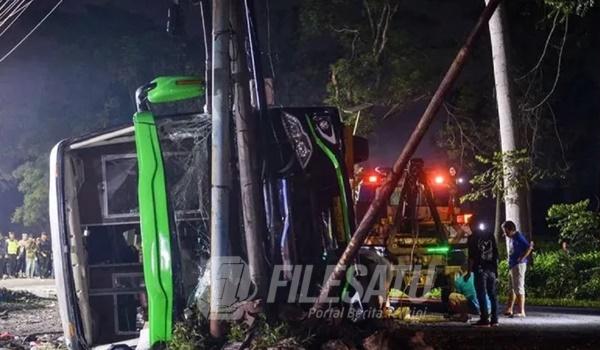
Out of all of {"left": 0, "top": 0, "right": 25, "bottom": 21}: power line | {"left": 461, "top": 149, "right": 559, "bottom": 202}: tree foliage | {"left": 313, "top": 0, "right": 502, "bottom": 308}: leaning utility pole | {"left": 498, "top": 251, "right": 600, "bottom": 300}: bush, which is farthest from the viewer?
{"left": 498, "top": 251, "right": 600, "bottom": 300}: bush

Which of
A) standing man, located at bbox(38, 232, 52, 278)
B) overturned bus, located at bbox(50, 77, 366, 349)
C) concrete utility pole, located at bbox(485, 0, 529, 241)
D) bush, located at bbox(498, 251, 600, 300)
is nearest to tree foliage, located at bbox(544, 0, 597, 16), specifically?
overturned bus, located at bbox(50, 77, 366, 349)

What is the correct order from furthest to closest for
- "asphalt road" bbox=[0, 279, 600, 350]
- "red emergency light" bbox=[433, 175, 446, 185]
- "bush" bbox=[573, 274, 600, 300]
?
"bush" bbox=[573, 274, 600, 300] → "red emergency light" bbox=[433, 175, 446, 185] → "asphalt road" bbox=[0, 279, 600, 350]

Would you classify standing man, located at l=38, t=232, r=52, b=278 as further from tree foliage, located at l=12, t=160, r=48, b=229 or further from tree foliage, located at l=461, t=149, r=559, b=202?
tree foliage, located at l=461, t=149, r=559, b=202

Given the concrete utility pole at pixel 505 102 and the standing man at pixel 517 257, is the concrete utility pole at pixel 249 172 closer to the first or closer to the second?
the standing man at pixel 517 257

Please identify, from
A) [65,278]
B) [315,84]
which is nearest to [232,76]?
[65,278]

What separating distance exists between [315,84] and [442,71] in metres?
6.33

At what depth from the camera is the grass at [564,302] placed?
1558 cm

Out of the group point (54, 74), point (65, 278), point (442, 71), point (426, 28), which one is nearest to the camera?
point (65, 278)

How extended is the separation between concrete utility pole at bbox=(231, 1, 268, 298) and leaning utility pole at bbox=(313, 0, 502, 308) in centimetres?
80

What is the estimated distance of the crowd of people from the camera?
2786 centimetres

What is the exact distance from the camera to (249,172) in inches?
337

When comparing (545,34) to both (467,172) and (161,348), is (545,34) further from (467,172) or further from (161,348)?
(161,348)

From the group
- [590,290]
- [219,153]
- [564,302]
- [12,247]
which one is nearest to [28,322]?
[219,153]

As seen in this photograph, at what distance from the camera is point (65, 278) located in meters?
8.64
